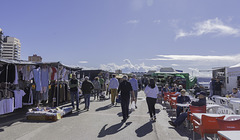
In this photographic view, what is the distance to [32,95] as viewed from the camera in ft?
29.2

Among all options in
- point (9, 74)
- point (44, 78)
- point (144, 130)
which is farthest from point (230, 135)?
point (44, 78)

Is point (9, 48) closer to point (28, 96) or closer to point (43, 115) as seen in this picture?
point (28, 96)

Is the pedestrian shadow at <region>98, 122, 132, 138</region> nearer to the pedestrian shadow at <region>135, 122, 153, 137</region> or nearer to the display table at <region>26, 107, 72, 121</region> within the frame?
the pedestrian shadow at <region>135, 122, 153, 137</region>

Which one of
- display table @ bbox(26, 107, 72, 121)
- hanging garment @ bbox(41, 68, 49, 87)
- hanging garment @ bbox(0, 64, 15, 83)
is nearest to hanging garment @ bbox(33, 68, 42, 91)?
hanging garment @ bbox(41, 68, 49, 87)

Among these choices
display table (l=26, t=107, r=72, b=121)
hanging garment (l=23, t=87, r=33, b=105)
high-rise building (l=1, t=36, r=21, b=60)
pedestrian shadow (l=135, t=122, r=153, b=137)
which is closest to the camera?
pedestrian shadow (l=135, t=122, r=153, b=137)

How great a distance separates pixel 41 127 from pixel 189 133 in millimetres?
4806

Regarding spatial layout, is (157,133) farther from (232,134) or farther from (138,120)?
(232,134)

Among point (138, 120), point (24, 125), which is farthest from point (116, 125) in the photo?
point (24, 125)

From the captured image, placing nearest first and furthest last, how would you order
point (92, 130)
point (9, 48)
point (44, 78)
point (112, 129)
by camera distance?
point (92, 130) → point (112, 129) → point (44, 78) → point (9, 48)

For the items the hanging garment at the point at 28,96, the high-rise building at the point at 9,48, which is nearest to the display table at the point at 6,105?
the hanging garment at the point at 28,96

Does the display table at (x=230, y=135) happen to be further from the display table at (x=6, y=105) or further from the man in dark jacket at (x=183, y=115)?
the display table at (x=6, y=105)

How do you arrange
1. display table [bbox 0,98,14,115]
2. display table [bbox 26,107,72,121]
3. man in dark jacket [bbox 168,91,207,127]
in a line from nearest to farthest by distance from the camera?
man in dark jacket [bbox 168,91,207,127] < display table [bbox 0,98,14,115] < display table [bbox 26,107,72,121]

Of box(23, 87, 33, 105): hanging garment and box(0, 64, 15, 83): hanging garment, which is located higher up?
box(0, 64, 15, 83): hanging garment

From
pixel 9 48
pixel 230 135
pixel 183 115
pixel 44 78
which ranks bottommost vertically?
pixel 183 115
